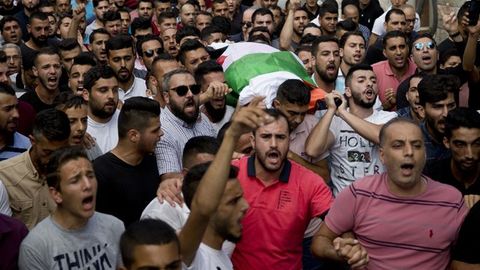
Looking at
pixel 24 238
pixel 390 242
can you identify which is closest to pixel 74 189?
pixel 24 238

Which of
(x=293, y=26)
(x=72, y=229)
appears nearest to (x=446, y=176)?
(x=72, y=229)

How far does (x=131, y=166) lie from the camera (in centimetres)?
538

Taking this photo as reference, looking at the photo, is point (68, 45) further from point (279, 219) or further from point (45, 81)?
point (279, 219)

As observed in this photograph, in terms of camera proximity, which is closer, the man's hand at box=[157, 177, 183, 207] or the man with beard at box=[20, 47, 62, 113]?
the man's hand at box=[157, 177, 183, 207]

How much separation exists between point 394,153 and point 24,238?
1.86 metres

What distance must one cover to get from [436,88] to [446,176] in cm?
106

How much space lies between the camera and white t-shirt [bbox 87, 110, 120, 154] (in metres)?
6.46

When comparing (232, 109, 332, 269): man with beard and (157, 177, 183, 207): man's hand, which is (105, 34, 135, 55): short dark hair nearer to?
(232, 109, 332, 269): man with beard

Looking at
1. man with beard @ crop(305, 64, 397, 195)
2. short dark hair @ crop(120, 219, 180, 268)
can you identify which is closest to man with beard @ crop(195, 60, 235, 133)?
man with beard @ crop(305, 64, 397, 195)

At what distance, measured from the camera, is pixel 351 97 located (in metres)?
7.02

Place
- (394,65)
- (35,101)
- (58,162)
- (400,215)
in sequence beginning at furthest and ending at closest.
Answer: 1. (394,65)
2. (35,101)
3. (400,215)
4. (58,162)

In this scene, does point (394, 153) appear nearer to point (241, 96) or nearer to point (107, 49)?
point (241, 96)

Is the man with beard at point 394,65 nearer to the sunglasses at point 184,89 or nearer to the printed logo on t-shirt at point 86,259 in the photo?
the sunglasses at point 184,89

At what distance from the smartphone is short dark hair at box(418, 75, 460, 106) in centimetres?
113
